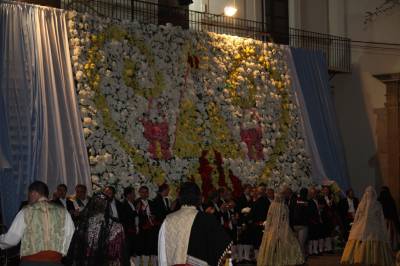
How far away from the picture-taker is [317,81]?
931 inches

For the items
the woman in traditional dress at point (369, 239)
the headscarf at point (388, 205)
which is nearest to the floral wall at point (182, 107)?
the headscarf at point (388, 205)

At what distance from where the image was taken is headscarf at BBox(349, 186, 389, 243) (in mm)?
16547

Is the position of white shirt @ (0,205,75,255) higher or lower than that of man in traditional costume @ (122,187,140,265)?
higher

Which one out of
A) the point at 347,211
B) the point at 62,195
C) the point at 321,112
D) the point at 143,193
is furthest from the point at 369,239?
the point at 321,112

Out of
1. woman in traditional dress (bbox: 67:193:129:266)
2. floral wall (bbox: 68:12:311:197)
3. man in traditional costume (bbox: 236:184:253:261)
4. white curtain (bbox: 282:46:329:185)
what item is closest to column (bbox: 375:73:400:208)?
white curtain (bbox: 282:46:329:185)

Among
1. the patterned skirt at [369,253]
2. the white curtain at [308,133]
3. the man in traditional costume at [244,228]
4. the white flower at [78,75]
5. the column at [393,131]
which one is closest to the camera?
the patterned skirt at [369,253]

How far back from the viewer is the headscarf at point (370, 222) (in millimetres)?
16547

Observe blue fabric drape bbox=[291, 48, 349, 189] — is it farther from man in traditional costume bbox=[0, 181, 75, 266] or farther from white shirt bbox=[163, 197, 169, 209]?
man in traditional costume bbox=[0, 181, 75, 266]

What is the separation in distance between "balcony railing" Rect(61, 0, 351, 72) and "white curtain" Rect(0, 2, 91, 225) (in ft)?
5.99

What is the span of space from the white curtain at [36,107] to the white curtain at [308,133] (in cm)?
747

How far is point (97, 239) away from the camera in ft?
28.7

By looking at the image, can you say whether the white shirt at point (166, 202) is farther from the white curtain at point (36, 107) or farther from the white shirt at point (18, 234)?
the white shirt at point (18, 234)

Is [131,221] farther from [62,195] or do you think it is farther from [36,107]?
[36,107]

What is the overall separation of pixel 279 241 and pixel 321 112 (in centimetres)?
813
